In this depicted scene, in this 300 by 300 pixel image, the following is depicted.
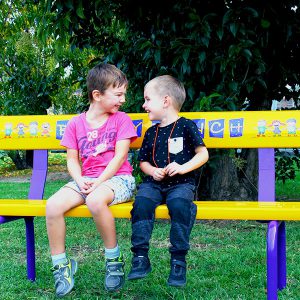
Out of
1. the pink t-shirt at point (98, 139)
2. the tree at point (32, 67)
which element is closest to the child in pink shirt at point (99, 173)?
the pink t-shirt at point (98, 139)

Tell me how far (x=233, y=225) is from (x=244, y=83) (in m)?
1.33

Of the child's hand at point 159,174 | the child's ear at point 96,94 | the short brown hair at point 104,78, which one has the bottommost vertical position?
the child's hand at point 159,174

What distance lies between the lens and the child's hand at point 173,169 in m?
3.08

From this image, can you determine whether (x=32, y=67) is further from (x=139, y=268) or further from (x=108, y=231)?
(x=139, y=268)

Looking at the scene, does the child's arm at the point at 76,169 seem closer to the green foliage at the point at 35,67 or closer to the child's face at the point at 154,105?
the child's face at the point at 154,105

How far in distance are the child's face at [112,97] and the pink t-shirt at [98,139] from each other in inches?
2.6

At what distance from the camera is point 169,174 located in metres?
3.10

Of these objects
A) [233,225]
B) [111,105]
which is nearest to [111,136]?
[111,105]

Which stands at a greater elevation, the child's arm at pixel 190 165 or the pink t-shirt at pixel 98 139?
the pink t-shirt at pixel 98 139

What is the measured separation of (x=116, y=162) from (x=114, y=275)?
0.62 meters

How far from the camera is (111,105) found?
335cm

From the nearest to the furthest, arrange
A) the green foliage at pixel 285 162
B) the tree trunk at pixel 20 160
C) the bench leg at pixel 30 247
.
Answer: the bench leg at pixel 30 247
the green foliage at pixel 285 162
the tree trunk at pixel 20 160

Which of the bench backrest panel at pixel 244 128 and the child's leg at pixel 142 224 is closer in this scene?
the child's leg at pixel 142 224

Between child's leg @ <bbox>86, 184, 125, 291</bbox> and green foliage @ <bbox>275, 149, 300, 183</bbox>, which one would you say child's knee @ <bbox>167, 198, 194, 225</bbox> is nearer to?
child's leg @ <bbox>86, 184, 125, 291</bbox>
